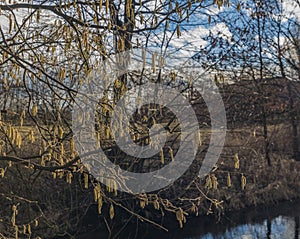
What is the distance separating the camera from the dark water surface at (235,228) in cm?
524

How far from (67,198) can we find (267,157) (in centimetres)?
433

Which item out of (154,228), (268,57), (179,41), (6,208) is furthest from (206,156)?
(268,57)

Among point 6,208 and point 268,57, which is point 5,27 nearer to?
point 6,208

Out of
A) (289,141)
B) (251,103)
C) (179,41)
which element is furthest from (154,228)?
(289,141)

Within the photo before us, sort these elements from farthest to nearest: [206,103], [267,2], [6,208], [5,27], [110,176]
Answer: [267,2]
[206,103]
[6,208]
[5,27]
[110,176]

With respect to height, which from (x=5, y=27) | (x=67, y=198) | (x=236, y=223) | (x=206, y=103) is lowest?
(x=236, y=223)

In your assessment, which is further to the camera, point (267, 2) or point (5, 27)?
point (267, 2)

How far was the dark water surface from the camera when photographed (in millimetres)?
5238

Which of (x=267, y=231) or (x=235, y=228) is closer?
(x=267, y=231)

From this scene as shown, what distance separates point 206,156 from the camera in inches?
223

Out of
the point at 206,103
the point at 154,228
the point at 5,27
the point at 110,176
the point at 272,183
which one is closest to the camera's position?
the point at 110,176

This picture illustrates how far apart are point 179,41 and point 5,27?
2.45 m

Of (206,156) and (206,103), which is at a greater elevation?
(206,103)

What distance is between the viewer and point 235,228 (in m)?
5.61
